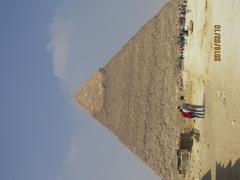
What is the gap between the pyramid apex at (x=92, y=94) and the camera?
19844 mm

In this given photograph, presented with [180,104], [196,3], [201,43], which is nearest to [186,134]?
[180,104]

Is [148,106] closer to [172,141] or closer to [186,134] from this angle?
[172,141]

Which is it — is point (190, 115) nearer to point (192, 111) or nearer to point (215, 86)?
point (192, 111)

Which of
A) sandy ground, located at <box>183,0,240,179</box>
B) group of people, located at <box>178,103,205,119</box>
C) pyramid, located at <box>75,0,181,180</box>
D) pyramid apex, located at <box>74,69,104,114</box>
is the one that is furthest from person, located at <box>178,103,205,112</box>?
pyramid apex, located at <box>74,69,104,114</box>

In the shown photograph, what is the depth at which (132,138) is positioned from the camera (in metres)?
15.7

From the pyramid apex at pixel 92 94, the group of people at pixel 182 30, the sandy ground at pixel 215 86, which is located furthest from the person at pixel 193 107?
the pyramid apex at pixel 92 94

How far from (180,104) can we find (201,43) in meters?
1.38

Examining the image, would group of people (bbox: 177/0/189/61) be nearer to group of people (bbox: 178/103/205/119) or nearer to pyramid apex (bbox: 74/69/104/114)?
group of people (bbox: 178/103/205/119)

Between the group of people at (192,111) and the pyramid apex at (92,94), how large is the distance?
8.88 metres

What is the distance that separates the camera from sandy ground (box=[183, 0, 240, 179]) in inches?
351

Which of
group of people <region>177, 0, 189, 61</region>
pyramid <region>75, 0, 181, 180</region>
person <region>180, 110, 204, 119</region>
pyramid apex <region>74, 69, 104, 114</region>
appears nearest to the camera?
person <region>180, 110, 204, 119</region>

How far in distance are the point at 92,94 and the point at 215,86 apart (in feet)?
33.5

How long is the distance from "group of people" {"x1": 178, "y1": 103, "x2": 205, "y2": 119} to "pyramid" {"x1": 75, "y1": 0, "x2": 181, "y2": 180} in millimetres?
894

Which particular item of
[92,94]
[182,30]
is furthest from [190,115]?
[92,94]
